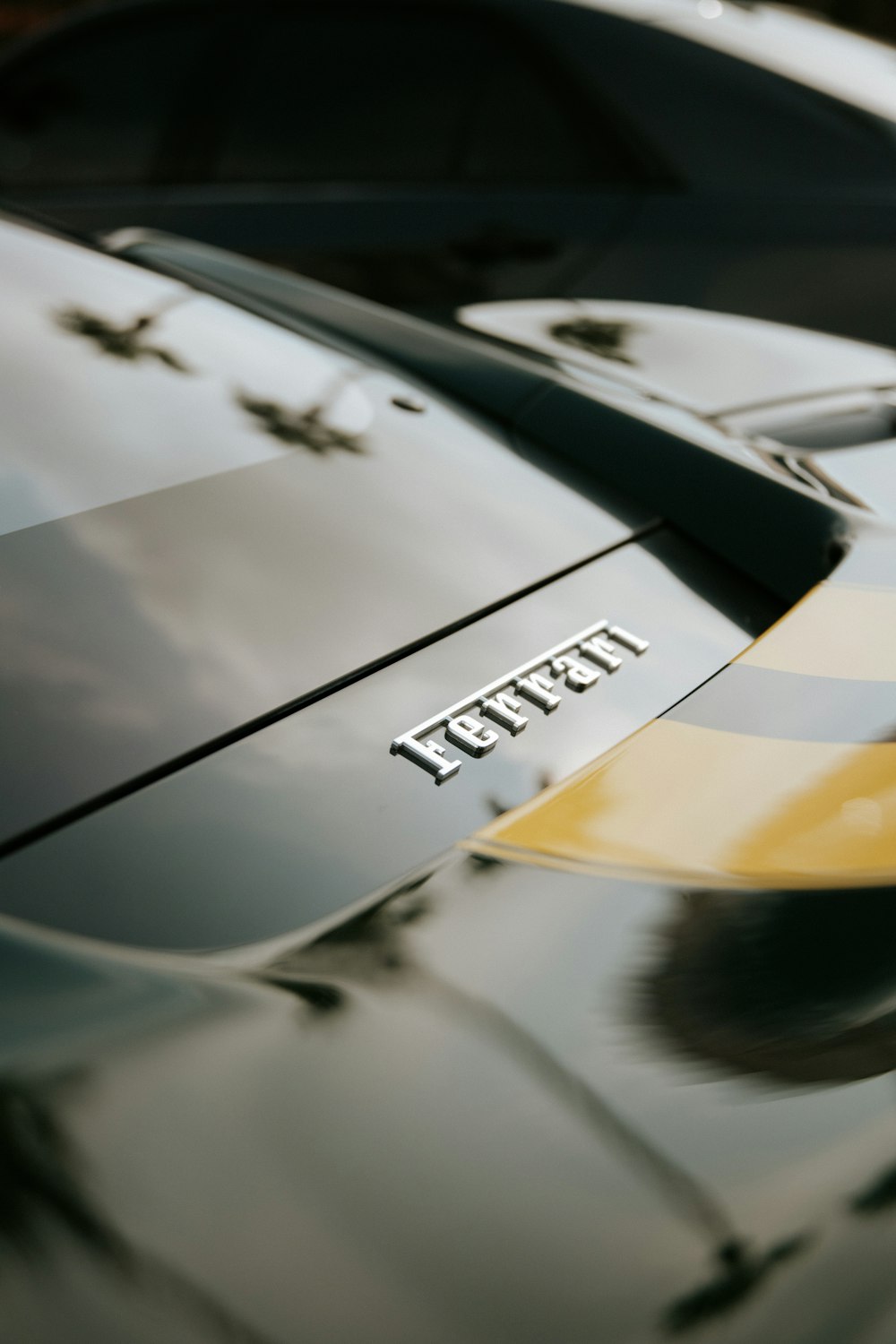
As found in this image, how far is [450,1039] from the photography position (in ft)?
2.54

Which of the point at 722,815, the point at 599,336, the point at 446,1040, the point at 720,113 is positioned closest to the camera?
the point at 446,1040

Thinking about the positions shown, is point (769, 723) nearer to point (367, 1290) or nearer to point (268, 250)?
point (367, 1290)

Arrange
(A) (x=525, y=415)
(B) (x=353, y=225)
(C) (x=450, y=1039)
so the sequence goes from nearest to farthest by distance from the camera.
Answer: (C) (x=450, y=1039) < (A) (x=525, y=415) < (B) (x=353, y=225)

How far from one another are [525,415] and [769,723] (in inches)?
29.4

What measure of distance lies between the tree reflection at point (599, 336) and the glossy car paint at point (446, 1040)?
100cm

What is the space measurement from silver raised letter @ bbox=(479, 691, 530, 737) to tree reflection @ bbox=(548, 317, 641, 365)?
1052 millimetres

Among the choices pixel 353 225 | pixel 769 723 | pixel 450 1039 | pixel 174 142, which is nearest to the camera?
pixel 450 1039

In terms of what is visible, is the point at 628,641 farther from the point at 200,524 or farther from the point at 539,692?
the point at 200,524

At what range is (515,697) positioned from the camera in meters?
1.11

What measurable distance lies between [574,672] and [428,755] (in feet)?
0.65

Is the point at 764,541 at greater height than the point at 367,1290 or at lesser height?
greater

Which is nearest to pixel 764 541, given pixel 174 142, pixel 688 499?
pixel 688 499

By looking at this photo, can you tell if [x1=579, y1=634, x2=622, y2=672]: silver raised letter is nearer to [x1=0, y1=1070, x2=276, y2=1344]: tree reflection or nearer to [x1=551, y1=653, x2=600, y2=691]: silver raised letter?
[x1=551, y1=653, x2=600, y2=691]: silver raised letter

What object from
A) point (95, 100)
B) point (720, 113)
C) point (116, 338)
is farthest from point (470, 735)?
point (95, 100)
